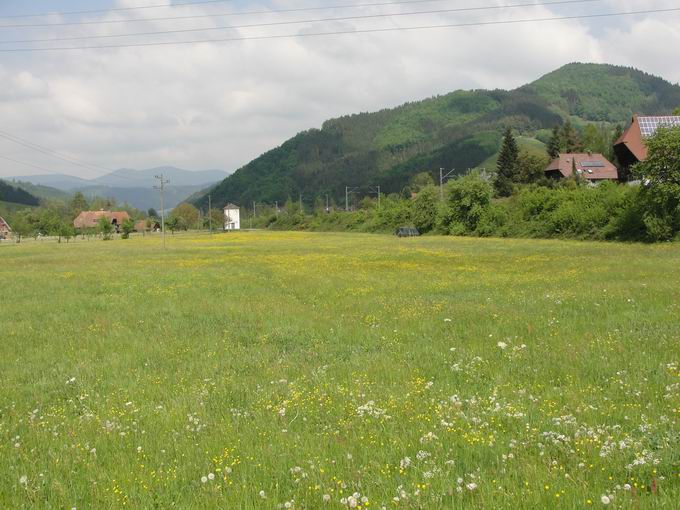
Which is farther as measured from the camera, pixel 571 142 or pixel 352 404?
pixel 571 142

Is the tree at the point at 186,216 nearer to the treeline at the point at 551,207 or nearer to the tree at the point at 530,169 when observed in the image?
the treeline at the point at 551,207

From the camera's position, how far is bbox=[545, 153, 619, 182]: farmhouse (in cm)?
10144

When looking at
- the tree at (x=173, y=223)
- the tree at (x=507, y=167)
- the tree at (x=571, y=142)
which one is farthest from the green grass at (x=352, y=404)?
the tree at (x=173, y=223)

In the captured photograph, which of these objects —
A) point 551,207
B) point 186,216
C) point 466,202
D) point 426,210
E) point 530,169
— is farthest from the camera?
point 186,216

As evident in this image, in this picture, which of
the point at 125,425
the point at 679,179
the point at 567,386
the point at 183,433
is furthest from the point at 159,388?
→ the point at 679,179

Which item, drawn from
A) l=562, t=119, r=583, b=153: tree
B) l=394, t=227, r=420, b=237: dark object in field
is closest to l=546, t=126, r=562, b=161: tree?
l=562, t=119, r=583, b=153: tree

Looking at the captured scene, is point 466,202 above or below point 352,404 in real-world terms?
above

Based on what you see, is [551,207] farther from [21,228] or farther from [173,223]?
[173,223]

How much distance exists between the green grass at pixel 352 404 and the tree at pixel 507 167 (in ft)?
295

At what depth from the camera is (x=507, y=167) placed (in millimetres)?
105625

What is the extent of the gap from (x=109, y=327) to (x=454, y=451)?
1200cm

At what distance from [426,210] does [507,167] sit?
24324 millimetres

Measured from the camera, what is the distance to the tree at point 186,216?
186000 mm

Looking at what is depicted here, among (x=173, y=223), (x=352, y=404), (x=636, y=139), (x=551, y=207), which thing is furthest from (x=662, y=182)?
(x=173, y=223)
